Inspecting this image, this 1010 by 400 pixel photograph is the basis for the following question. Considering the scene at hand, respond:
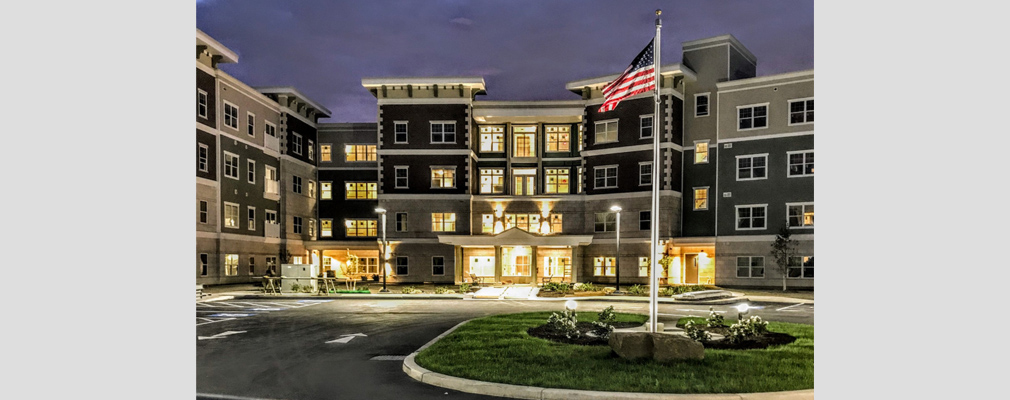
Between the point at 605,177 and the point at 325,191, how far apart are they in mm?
21467

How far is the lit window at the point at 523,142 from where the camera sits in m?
21.3

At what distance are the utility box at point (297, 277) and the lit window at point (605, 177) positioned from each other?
11011 millimetres

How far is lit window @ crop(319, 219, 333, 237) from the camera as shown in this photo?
3416 cm

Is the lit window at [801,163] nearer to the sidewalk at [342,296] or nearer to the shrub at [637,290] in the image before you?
the sidewalk at [342,296]

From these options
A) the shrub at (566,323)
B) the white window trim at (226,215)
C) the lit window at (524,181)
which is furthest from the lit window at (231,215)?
the shrub at (566,323)

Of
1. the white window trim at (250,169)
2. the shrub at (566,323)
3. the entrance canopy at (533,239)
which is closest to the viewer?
the shrub at (566,323)

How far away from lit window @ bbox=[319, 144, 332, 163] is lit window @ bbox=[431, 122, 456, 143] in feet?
28.3

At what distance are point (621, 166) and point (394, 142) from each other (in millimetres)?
14346

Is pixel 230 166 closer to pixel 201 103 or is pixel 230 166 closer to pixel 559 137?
pixel 201 103

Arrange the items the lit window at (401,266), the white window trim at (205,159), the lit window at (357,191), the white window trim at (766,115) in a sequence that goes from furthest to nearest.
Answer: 1. the lit window at (357,191)
2. the lit window at (401,266)
3. the white window trim at (205,159)
4. the white window trim at (766,115)

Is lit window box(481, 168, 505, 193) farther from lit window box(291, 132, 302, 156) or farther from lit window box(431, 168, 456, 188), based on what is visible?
lit window box(291, 132, 302, 156)

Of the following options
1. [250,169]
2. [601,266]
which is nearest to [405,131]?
[250,169]

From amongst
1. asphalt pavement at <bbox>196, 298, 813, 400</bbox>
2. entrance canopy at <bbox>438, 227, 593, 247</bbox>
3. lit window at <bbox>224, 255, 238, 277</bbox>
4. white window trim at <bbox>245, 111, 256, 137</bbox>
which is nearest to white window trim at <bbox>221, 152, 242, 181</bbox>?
white window trim at <bbox>245, 111, 256, 137</bbox>

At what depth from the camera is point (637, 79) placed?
9.20 meters
